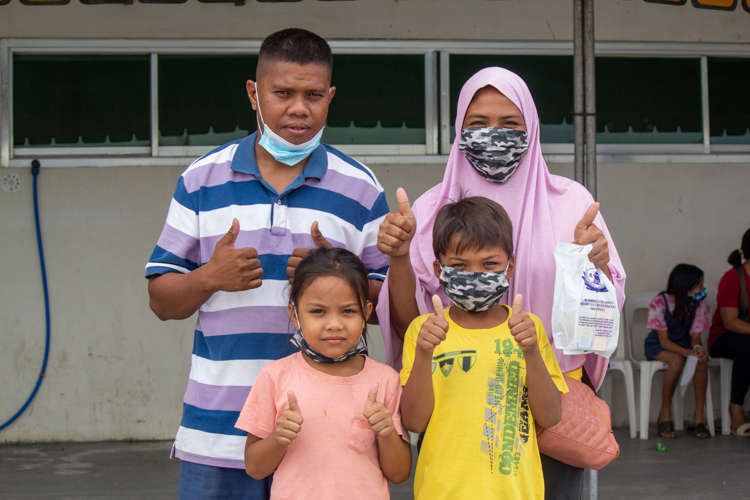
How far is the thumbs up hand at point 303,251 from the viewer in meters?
1.77

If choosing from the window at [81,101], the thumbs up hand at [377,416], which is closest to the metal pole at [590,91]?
the thumbs up hand at [377,416]

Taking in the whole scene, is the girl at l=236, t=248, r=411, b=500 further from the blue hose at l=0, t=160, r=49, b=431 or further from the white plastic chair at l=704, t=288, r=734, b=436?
the white plastic chair at l=704, t=288, r=734, b=436

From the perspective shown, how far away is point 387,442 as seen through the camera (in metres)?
1.68

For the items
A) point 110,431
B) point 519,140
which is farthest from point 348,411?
point 110,431

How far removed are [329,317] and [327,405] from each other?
0.22 m

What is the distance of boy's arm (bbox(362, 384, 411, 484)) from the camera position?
1.63 metres

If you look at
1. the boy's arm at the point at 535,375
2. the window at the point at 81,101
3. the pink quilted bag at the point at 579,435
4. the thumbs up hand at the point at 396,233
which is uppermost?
the window at the point at 81,101

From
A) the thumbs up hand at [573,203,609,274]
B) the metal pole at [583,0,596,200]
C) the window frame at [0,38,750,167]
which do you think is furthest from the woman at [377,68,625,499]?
the window frame at [0,38,750,167]

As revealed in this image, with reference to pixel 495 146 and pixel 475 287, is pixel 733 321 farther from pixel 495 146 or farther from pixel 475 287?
pixel 475 287

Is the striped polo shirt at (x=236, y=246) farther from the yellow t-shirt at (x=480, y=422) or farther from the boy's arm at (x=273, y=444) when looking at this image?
the yellow t-shirt at (x=480, y=422)

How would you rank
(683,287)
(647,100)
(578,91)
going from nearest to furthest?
(578,91) → (683,287) → (647,100)

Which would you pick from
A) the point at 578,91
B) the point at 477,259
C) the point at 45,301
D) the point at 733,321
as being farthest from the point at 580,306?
the point at 45,301

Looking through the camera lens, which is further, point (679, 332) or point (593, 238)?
point (679, 332)

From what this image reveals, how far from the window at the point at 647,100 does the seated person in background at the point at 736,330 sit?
3.09ft
